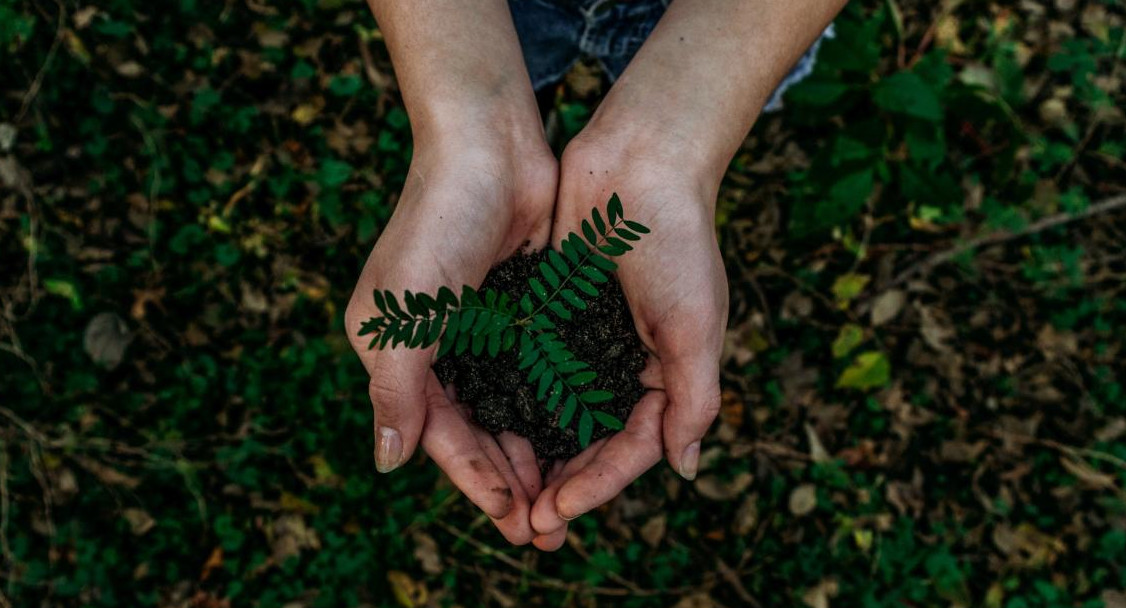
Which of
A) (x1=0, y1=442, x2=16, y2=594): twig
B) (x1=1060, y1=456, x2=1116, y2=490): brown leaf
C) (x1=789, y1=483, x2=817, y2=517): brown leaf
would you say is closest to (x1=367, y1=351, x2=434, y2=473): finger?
(x1=789, y1=483, x2=817, y2=517): brown leaf

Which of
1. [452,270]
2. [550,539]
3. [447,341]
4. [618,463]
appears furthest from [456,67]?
[550,539]

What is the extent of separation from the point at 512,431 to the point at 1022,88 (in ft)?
11.0

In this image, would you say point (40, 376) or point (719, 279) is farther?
point (40, 376)

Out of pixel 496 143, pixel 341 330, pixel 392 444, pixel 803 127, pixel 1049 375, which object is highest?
→ pixel 496 143

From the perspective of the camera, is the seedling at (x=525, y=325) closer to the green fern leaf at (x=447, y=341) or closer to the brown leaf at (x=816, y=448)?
the green fern leaf at (x=447, y=341)

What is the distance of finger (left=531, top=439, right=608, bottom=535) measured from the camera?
2594 millimetres

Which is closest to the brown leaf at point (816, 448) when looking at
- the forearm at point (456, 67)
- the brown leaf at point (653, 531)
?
the brown leaf at point (653, 531)

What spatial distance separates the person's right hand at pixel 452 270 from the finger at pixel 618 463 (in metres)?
0.20

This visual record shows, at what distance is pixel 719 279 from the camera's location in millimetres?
2668

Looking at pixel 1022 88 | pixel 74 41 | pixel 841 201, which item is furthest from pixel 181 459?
pixel 1022 88

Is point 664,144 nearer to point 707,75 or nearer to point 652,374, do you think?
point 707,75

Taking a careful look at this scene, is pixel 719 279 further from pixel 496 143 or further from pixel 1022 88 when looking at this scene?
pixel 1022 88

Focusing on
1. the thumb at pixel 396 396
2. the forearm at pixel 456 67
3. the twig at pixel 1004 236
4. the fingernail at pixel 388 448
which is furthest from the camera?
the twig at pixel 1004 236

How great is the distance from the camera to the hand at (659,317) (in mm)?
2562
